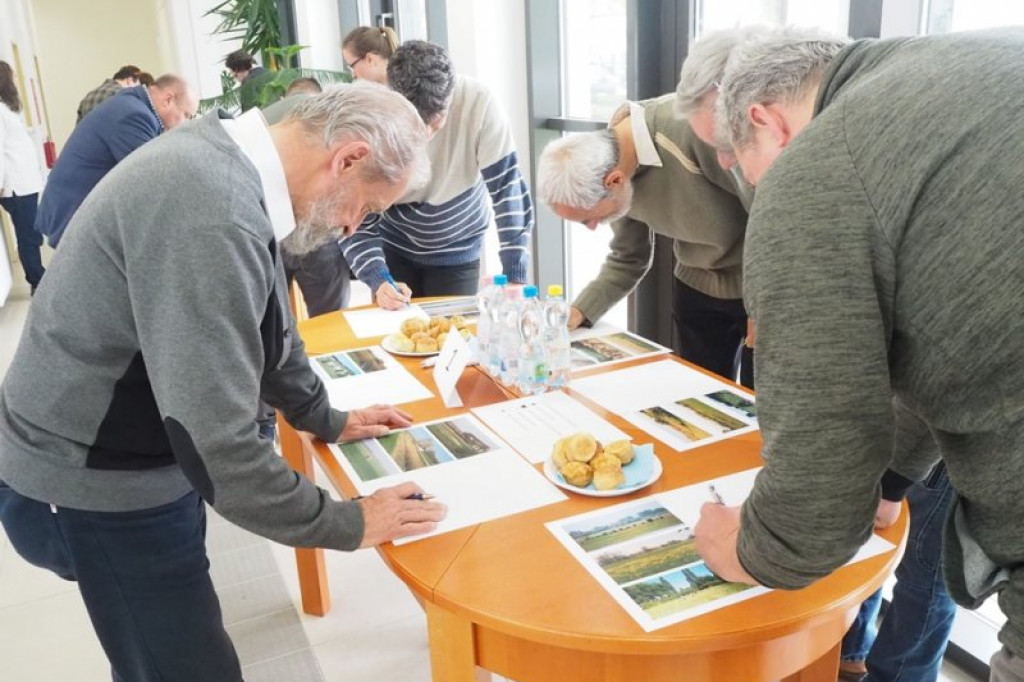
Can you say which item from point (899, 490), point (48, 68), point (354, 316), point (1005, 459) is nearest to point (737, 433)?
point (899, 490)

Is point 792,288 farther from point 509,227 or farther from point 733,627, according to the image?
point 509,227

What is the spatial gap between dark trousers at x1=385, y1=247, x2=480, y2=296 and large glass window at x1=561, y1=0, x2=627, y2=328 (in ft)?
1.85

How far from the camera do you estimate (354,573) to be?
2.32 meters

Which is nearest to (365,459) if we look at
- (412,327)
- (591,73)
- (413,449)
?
(413,449)

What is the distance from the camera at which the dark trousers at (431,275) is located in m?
2.74

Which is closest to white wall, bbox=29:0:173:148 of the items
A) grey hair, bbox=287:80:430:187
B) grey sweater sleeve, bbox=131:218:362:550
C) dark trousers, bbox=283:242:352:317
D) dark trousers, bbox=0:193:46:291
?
dark trousers, bbox=0:193:46:291

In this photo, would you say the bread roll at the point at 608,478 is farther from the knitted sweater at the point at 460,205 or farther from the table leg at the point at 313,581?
the knitted sweater at the point at 460,205

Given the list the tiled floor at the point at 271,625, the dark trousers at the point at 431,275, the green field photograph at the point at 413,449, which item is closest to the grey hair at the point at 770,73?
the green field photograph at the point at 413,449

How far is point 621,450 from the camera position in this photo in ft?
4.22

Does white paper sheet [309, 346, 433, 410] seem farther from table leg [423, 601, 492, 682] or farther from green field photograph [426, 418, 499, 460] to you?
table leg [423, 601, 492, 682]

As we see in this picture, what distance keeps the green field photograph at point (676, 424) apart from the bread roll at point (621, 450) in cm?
16

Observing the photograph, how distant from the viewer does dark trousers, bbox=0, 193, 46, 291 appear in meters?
5.74

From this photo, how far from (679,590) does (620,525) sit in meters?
0.17

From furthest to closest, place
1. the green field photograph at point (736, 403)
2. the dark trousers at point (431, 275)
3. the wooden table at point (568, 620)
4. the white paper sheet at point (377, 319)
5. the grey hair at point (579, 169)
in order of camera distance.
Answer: the dark trousers at point (431, 275)
the white paper sheet at point (377, 319)
the grey hair at point (579, 169)
the green field photograph at point (736, 403)
the wooden table at point (568, 620)
